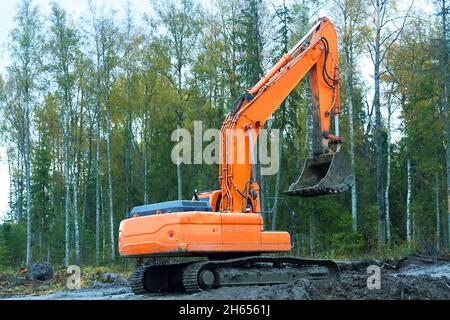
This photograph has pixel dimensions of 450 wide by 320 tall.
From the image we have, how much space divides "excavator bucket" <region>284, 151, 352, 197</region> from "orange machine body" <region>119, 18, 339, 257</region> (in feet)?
1.29

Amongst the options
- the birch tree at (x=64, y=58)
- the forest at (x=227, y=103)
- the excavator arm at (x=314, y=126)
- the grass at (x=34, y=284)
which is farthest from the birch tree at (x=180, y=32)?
the excavator arm at (x=314, y=126)

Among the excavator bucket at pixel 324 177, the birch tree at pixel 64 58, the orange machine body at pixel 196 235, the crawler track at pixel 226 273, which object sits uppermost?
the birch tree at pixel 64 58

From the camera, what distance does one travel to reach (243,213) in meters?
12.9

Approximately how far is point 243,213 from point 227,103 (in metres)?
23.5

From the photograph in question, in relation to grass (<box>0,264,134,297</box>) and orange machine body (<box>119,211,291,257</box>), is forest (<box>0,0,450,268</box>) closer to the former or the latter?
grass (<box>0,264,134,297</box>)

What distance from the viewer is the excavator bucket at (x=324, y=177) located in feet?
42.8

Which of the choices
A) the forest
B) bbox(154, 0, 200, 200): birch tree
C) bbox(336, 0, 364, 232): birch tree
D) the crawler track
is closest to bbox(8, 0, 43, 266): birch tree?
the forest

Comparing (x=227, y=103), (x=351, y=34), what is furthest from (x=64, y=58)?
(x=351, y=34)

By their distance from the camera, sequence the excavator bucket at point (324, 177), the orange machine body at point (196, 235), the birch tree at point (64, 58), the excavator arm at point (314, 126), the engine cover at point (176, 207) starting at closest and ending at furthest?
the orange machine body at point (196, 235), the engine cover at point (176, 207), the excavator bucket at point (324, 177), the excavator arm at point (314, 126), the birch tree at point (64, 58)

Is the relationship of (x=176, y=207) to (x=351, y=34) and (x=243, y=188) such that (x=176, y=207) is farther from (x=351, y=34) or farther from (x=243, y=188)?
(x=351, y=34)

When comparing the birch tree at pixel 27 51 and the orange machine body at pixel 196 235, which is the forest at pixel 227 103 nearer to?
the birch tree at pixel 27 51

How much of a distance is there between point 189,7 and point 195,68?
309 cm

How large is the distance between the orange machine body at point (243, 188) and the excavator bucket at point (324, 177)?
0.39 m

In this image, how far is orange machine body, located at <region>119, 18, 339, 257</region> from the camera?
12.2 metres
